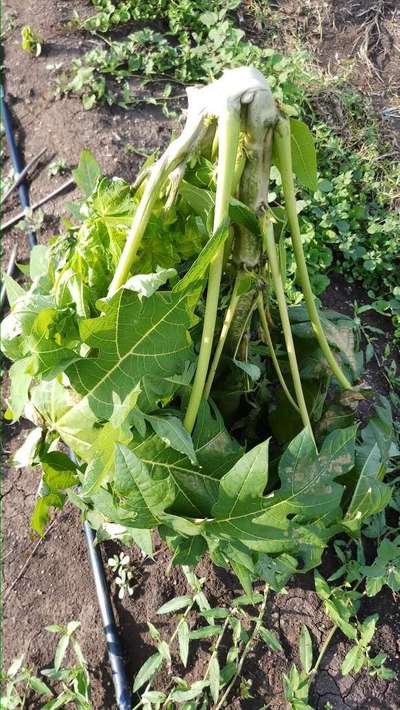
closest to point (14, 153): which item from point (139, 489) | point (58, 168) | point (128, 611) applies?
point (58, 168)

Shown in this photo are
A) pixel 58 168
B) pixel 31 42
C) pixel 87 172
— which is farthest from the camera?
pixel 31 42

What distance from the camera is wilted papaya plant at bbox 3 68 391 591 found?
108 cm

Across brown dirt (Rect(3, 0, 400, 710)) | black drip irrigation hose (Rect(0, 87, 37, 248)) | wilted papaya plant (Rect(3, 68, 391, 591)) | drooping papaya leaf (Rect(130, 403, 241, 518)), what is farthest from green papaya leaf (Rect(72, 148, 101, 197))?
black drip irrigation hose (Rect(0, 87, 37, 248))

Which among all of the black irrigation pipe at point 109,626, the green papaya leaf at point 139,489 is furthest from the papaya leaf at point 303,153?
the black irrigation pipe at point 109,626

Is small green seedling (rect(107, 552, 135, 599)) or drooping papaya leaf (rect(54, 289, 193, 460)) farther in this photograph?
small green seedling (rect(107, 552, 135, 599))

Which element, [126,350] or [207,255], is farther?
[126,350]

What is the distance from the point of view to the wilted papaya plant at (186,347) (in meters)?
1.08

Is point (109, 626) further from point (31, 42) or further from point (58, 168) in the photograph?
point (31, 42)

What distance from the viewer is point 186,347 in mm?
1150

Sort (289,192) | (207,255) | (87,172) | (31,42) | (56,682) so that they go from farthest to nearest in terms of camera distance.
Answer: (31,42) < (56,682) < (87,172) < (289,192) < (207,255)

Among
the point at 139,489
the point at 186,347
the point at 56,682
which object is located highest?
the point at 186,347

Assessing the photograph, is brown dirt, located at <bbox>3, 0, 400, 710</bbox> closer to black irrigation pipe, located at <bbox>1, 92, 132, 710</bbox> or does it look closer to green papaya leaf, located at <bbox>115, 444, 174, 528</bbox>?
black irrigation pipe, located at <bbox>1, 92, 132, 710</bbox>

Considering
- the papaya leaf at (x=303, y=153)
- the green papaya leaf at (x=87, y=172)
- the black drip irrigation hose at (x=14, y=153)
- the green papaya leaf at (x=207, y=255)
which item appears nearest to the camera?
the green papaya leaf at (x=207, y=255)

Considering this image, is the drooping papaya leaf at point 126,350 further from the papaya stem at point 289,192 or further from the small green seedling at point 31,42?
the small green seedling at point 31,42
